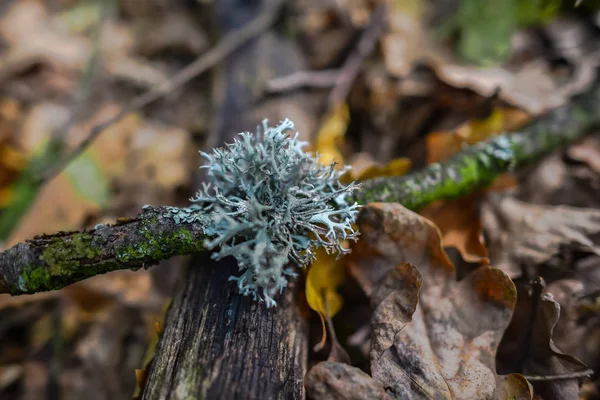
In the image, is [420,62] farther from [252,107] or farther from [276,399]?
[276,399]

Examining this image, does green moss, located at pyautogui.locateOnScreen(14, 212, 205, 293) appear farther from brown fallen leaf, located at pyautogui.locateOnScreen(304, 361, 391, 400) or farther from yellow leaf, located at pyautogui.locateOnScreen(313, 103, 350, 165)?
yellow leaf, located at pyautogui.locateOnScreen(313, 103, 350, 165)

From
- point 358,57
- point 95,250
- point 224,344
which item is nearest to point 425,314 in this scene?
point 224,344

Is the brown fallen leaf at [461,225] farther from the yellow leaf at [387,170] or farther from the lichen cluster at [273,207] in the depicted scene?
the lichen cluster at [273,207]

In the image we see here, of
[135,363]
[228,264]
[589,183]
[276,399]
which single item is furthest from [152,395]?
[589,183]

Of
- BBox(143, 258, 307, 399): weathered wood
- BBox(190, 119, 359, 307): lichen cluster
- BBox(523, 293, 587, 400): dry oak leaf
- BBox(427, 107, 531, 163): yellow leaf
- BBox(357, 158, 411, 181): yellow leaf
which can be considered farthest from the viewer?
BBox(427, 107, 531, 163): yellow leaf

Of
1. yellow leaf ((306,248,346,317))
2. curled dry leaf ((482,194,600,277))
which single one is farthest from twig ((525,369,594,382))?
yellow leaf ((306,248,346,317))

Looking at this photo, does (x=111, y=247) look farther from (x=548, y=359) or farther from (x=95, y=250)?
(x=548, y=359)
